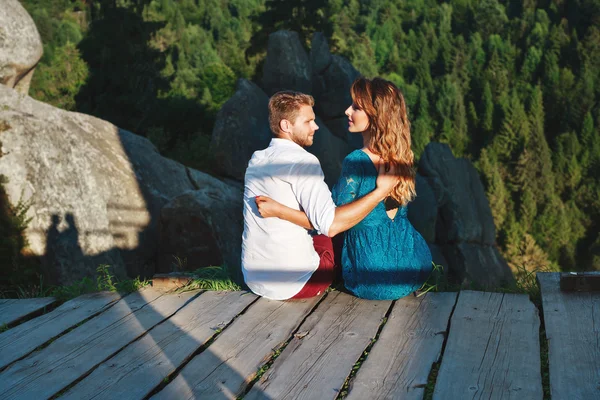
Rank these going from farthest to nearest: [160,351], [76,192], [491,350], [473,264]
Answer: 1. [473,264]
2. [76,192]
3. [160,351]
4. [491,350]

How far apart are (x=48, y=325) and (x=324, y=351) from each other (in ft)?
5.29

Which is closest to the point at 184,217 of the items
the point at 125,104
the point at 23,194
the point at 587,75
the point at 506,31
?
the point at 23,194

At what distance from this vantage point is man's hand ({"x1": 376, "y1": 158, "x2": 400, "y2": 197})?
412 cm

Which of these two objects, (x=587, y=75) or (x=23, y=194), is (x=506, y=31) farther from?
(x=23, y=194)

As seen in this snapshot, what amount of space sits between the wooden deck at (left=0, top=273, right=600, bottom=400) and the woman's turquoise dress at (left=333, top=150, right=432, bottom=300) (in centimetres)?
10

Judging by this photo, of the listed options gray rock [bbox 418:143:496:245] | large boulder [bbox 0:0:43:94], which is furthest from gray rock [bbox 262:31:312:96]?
large boulder [bbox 0:0:43:94]

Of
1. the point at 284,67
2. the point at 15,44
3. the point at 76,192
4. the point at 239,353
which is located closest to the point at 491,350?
the point at 239,353

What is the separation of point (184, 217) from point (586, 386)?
7.72 m

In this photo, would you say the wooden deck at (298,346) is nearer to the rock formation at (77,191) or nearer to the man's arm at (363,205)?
the man's arm at (363,205)

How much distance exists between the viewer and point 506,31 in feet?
332

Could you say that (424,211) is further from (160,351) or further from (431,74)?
(431,74)


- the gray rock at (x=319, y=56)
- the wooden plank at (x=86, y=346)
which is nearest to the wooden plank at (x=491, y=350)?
the wooden plank at (x=86, y=346)

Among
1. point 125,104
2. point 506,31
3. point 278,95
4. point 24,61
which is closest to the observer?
point 278,95

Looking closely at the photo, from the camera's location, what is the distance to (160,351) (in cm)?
350
